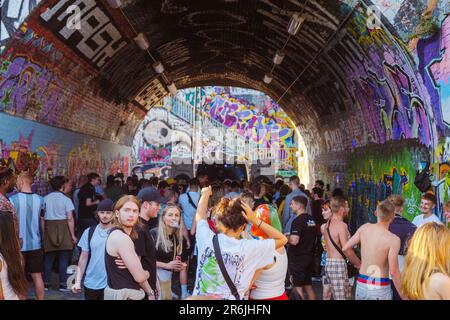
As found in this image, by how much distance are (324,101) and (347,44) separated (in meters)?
6.63

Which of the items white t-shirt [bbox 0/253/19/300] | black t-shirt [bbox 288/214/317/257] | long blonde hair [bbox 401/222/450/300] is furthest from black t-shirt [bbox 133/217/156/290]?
black t-shirt [bbox 288/214/317/257]

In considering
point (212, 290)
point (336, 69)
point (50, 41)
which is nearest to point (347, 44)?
point (336, 69)

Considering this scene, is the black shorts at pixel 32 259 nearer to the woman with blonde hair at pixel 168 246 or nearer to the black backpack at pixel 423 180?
the woman with blonde hair at pixel 168 246

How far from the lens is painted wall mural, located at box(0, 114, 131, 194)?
42.1 ft

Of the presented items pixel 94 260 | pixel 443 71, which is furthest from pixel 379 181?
pixel 94 260

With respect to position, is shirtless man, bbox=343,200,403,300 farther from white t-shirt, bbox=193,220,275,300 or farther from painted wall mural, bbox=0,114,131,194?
painted wall mural, bbox=0,114,131,194

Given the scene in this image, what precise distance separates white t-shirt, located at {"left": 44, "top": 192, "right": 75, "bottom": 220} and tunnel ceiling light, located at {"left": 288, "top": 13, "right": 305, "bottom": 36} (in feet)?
24.3

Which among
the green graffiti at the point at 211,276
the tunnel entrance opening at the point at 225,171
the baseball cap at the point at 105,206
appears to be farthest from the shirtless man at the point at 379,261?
the tunnel entrance opening at the point at 225,171

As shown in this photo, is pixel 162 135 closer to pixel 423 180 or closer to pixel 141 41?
pixel 141 41

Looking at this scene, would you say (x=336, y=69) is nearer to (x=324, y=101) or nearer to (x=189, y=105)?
(x=324, y=101)

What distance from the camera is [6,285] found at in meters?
4.59

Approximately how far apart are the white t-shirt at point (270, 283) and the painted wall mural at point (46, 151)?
883cm

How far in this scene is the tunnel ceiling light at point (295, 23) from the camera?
46.2 feet
